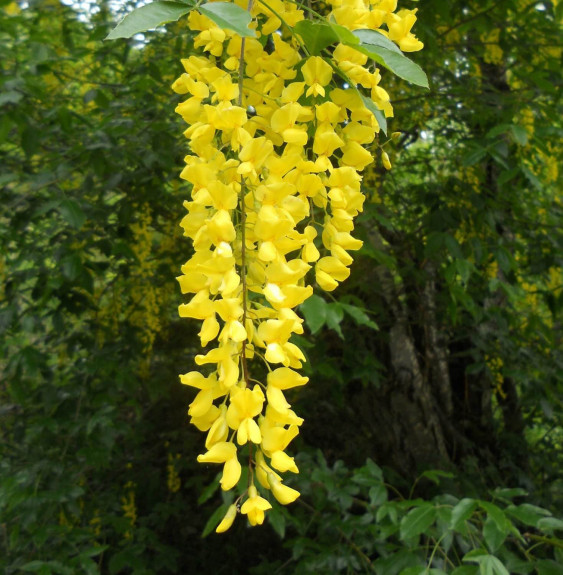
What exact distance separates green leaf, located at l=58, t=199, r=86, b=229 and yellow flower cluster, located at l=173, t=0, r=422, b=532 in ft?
3.95

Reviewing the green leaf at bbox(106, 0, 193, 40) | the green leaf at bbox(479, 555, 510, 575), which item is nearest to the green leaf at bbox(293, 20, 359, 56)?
the green leaf at bbox(106, 0, 193, 40)

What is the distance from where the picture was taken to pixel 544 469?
3252 mm

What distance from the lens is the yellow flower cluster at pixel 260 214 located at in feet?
2.15

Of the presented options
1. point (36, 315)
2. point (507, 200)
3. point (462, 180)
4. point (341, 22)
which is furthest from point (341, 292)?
point (341, 22)

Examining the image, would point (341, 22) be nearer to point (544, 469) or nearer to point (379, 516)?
point (379, 516)

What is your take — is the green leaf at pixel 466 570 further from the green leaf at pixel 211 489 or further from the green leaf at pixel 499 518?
the green leaf at pixel 211 489

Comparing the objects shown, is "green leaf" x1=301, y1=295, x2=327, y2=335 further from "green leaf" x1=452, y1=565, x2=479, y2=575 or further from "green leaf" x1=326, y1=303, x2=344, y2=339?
"green leaf" x1=452, y1=565, x2=479, y2=575

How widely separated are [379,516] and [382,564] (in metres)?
0.11

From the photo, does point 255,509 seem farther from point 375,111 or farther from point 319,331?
point 319,331

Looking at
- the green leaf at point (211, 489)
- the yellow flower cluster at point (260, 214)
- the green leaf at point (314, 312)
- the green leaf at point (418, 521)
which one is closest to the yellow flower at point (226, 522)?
the yellow flower cluster at point (260, 214)

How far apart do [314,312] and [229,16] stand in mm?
920

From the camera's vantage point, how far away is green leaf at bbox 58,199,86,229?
6.26 feet

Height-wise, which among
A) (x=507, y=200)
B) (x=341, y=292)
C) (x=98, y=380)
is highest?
(x=507, y=200)

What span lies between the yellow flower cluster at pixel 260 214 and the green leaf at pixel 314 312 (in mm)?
621
